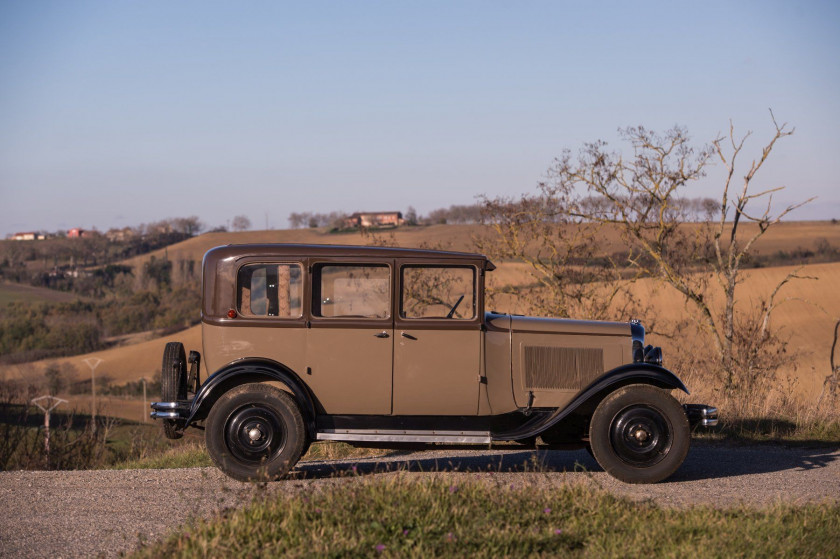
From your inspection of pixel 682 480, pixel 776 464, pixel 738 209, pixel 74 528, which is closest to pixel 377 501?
pixel 74 528

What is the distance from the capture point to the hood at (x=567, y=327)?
24.7ft

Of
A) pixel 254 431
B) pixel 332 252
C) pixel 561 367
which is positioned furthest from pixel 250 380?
pixel 561 367

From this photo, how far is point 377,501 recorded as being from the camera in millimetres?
5344

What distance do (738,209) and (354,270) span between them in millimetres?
8528

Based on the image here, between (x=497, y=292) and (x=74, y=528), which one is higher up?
(x=497, y=292)

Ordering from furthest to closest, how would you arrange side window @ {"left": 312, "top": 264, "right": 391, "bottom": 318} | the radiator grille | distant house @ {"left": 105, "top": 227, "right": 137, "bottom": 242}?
distant house @ {"left": 105, "top": 227, "right": 137, "bottom": 242} < the radiator grille < side window @ {"left": 312, "top": 264, "right": 391, "bottom": 318}

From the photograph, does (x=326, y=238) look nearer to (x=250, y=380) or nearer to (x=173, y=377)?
(x=173, y=377)

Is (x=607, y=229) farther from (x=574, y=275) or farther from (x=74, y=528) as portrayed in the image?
(x=74, y=528)

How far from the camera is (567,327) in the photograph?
761 centimetres

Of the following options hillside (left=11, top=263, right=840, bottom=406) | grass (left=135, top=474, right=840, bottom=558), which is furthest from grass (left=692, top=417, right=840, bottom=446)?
grass (left=135, top=474, right=840, bottom=558)

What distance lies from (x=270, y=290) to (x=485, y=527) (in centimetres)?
332

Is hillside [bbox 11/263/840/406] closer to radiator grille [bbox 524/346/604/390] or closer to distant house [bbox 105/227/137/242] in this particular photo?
radiator grille [bbox 524/346/604/390]

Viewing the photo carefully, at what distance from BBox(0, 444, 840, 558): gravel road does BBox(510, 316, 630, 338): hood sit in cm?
119

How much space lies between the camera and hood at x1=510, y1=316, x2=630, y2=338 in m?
7.53
